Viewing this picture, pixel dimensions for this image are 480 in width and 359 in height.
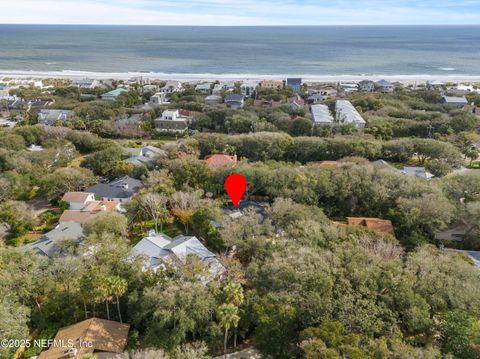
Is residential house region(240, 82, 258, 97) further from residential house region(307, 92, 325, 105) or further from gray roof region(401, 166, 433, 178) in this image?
gray roof region(401, 166, 433, 178)

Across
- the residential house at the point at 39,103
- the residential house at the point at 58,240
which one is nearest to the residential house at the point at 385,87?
the residential house at the point at 39,103

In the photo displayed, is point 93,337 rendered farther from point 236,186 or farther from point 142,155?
point 142,155

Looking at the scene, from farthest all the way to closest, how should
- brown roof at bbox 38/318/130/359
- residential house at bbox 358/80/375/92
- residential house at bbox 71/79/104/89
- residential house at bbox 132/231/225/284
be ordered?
1. residential house at bbox 71/79/104/89
2. residential house at bbox 358/80/375/92
3. residential house at bbox 132/231/225/284
4. brown roof at bbox 38/318/130/359

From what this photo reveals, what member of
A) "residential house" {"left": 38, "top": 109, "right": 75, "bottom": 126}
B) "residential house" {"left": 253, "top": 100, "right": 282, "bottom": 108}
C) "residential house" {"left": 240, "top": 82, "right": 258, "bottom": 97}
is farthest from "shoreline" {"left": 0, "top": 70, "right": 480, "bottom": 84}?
"residential house" {"left": 38, "top": 109, "right": 75, "bottom": 126}

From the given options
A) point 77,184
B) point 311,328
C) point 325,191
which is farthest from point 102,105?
point 311,328

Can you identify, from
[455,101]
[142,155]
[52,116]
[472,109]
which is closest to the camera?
[142,155]

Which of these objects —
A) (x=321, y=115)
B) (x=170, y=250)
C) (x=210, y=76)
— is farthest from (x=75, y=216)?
(x=210, y=76)

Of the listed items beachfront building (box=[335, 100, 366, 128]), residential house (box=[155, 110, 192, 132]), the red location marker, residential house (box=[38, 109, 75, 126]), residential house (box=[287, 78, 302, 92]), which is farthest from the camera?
residential house (box=[287, 78, 302, 92])
